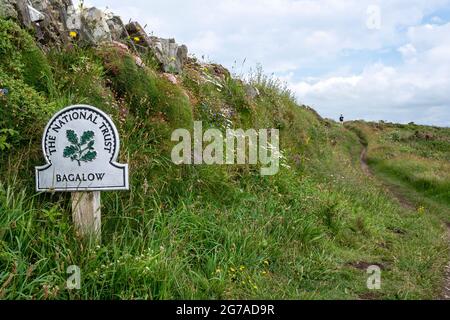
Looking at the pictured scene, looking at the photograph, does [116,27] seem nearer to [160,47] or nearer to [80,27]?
[160,47]

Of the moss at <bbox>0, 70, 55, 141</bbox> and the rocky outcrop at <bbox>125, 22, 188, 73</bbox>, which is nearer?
the moss at <bbox>0, 70, 55, 141</bbox>

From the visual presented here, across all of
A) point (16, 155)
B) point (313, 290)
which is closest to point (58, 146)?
point (16, 155)

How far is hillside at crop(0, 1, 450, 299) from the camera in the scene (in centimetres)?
446

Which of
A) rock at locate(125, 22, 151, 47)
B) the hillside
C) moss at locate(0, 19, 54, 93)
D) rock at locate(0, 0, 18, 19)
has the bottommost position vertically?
the hillside

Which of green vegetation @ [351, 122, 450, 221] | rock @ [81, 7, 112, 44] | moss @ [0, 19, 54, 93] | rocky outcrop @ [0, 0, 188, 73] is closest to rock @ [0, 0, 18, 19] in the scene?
rocky outcrop @ [0, 0, 188, 73]

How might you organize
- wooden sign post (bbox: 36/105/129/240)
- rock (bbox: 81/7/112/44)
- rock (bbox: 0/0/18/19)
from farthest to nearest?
rock (bbox: 81/7/112/44)
rock (bbox: 0/0/18/19)
wooden sign post (bbox: 36/105/129/240)

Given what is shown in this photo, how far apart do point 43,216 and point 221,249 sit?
210 cm

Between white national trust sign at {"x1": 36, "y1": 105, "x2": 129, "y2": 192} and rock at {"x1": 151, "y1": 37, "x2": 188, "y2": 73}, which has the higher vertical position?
rock at {"x1": 151, "y1": 37, "x2": 188, "y2": 73}

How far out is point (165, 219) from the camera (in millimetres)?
5555

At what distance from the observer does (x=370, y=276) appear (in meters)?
6.20

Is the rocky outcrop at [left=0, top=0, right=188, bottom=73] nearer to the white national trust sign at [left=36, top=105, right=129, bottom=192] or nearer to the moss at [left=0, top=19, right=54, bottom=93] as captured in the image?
the moss at [left=0, top=19, right=54, bottom=93]

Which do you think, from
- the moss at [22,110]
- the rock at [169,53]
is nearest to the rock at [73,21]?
the rock at [169,53]

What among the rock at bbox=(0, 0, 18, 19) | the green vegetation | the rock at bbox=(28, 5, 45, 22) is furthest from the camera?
the green vegetation
